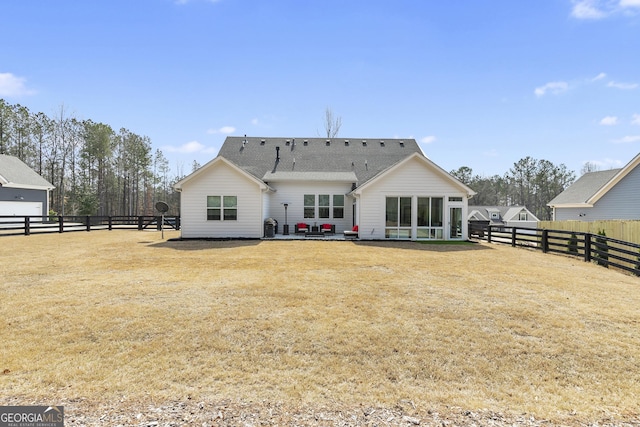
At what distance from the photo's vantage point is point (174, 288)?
7.01 meters

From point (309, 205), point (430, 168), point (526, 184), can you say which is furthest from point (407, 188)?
point (526, 184)

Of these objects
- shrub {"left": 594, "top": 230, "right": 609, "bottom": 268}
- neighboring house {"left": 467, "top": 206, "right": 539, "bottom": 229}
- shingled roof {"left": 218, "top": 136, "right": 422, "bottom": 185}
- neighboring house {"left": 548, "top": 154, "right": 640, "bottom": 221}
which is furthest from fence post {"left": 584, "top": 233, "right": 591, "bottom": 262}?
neighboring house {"left": 467, "top": 206, "right": 539, "bottom": 229}

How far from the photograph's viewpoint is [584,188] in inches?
987

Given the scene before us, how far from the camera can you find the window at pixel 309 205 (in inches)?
808

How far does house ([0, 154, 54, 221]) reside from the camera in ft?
81.8

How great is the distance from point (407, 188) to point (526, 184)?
205ft

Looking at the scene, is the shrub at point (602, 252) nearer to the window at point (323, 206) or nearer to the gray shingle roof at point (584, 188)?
the window at point (323, 206)

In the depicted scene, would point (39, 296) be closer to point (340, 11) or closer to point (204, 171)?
point (204, 171)

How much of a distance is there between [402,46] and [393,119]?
18.5m

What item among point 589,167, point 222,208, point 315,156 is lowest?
point 222,208

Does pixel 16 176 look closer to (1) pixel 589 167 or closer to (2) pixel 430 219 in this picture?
(2) pixel 430 219

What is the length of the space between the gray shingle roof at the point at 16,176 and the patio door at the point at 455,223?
106 ft

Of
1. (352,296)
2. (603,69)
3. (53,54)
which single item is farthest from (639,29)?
(53,54)

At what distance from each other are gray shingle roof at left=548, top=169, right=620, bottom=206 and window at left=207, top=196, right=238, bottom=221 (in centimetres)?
2415
